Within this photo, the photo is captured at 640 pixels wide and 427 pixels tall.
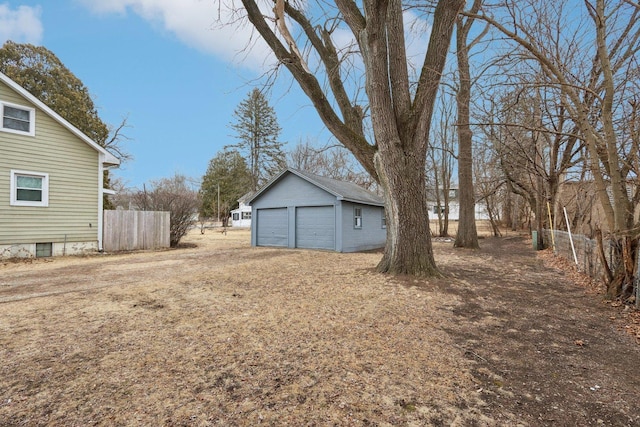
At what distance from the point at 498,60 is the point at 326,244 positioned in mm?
9072

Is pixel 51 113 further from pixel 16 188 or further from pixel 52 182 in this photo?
pixel 16 188

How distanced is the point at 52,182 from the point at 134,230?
323 centimetres

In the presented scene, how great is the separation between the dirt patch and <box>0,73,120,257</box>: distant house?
20.2 ft

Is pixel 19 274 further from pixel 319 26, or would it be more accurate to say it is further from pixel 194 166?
pixel 194 166

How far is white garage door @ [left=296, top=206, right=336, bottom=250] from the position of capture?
1274 cm

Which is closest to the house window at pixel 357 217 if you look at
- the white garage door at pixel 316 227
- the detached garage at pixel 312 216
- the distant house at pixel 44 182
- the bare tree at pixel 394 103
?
the detached garage at pixel 312 216

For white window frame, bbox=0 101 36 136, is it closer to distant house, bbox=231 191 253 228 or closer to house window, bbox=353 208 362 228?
house window, bbox=353 208 362 228

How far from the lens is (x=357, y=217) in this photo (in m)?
13.7

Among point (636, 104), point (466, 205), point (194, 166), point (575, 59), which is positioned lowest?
point (466, 205)

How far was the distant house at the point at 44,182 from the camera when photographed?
9.83 m

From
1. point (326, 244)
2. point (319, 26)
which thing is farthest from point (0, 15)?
point (326, 244)

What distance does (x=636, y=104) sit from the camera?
4.73 meters

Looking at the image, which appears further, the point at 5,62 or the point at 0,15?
the point at 5,62

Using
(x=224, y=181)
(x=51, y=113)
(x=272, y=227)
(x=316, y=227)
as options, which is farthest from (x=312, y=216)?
(x=224, y=181)
